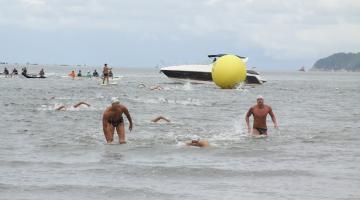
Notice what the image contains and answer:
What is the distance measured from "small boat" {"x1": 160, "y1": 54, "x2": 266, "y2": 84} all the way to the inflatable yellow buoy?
1205 cm

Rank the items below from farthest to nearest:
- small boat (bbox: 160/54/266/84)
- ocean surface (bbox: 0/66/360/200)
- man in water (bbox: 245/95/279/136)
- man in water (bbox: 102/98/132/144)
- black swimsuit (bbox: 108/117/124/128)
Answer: small boat (bbox: 160/54/266/84) → man in water (bbox: 245/95/279/136) → black swimsuit (bbox: 108/117/124/128) → man in water (bbox: 102/98/132/144) → ocean surface (bbox: 0/66/360/200)

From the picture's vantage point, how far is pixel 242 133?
810 inches

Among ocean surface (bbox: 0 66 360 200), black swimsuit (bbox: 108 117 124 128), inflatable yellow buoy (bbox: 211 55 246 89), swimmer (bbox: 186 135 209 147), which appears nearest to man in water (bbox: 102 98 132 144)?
black swimsuit (bbox: 108 117 124 128)

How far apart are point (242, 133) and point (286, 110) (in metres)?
11.9

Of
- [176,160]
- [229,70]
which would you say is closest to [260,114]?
[176,160]

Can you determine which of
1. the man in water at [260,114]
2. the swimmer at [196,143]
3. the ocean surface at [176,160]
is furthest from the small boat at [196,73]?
the swimmer at [196,143]

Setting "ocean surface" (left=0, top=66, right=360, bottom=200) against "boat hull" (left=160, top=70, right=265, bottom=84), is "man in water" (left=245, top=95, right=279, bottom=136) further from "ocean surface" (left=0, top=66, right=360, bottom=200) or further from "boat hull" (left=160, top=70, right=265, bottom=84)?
"boat hull" (left=160, top=70, right=265, bottom=84)

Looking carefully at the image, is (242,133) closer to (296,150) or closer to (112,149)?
(296,150)

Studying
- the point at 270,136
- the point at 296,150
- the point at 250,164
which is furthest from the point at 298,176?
the point at 270,136

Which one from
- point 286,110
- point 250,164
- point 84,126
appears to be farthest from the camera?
point 286,110

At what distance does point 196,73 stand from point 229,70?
15.1 meters

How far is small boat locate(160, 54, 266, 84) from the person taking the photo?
2128 inches

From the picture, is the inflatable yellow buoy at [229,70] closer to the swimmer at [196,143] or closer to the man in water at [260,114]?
the man in water at [260,114]

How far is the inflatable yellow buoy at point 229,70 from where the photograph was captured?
39.4 m
